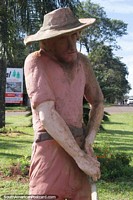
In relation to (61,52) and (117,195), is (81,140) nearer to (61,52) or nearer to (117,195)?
(61,52)

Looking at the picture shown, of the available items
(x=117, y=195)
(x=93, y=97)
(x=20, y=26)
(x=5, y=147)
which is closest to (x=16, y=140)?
(x=5, y=147)

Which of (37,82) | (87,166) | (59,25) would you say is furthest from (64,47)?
→ (87,166)

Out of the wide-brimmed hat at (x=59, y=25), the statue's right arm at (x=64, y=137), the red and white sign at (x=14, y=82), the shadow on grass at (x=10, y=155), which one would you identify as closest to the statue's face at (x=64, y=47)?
the wide-brimmed hat at (x=59, y=25)

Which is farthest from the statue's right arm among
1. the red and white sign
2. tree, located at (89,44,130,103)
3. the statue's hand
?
tree, located at (89,44,130,103)

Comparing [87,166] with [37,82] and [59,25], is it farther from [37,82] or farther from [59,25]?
[59,25]

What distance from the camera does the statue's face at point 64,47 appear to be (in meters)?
2.25

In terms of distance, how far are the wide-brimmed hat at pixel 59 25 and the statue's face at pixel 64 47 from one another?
53 mm

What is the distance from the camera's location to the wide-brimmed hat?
2182 millimetres

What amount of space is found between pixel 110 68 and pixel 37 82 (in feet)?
147

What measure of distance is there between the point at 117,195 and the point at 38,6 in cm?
509

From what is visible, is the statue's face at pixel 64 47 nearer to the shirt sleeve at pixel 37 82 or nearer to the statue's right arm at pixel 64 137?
the shirt sleeve at pixel 37 82

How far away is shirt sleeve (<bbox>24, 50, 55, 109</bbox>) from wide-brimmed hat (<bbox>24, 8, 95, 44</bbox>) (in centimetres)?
12

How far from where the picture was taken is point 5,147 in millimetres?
9766

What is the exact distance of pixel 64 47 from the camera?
227cm
